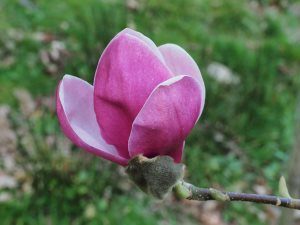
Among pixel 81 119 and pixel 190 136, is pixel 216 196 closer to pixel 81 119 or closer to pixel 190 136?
pixel 81 119

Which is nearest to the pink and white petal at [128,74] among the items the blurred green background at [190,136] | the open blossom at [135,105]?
the open blossom at [135,105]

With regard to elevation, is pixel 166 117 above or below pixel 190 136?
above

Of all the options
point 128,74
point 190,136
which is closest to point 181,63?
point 128,74

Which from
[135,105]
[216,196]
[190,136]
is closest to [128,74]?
[135,105]

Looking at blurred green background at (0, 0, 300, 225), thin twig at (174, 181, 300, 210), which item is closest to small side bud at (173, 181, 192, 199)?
thin twig at (174, 181, 300, 210)

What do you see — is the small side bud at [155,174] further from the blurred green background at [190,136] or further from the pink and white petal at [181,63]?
Result: the blurred green background at [190,136]

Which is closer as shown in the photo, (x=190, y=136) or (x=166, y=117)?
(x=166, y=117)
